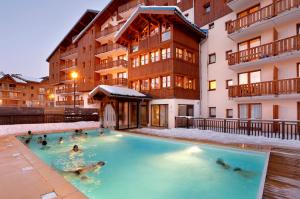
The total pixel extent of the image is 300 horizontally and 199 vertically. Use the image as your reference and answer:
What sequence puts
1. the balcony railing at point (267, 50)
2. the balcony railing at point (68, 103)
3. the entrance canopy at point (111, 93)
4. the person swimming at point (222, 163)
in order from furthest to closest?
1. the balcony railing at point (68, 103)
2. the entrance canopy at point (111, 93)
3. the balcony railing at point (267, 50)
4. the person swimming at point (222, 163)

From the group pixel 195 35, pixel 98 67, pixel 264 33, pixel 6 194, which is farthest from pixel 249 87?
pixel 98 67

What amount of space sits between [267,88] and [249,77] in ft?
8.24

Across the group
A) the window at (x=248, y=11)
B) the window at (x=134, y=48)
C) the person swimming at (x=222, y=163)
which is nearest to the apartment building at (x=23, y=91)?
the window at (x=134, y=48)

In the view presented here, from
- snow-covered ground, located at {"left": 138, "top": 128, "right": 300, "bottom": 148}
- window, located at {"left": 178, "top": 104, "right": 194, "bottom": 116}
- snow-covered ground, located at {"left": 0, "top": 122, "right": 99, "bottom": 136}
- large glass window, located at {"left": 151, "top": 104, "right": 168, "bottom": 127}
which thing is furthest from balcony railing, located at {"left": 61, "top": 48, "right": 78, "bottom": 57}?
snow-covered ground, located at {"left": 138, "top": 128, "right": 300, "bottom": 148}

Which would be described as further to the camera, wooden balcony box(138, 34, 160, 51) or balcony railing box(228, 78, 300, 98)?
wooden balcony box(138, 34, 160, 51)

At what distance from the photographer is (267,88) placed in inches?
545

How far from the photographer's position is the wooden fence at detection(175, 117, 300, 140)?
12820 millimetres

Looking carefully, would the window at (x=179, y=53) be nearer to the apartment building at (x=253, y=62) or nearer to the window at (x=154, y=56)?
the window at (x=154, y=56)

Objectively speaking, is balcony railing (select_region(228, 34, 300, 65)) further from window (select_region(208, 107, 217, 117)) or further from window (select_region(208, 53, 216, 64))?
window (select_region(208, 107, 217, 117))

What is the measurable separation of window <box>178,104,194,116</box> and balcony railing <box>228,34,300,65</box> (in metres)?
5.48

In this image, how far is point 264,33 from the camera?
1512 cm

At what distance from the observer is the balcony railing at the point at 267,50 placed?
1279cm

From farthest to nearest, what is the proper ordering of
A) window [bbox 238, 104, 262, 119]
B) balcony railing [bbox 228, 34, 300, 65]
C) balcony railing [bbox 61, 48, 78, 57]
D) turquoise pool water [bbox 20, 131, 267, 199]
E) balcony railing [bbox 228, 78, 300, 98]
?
balcony railing [bbox 61, 48, 78, 57] < window [bbox 238, 104, 262, 119] < balcony railing [bbox 228, 34, 300, 65] < balcony railing [bbox 228, 78, 300, 98] < turquoise pool water [bbox 20, 131, 267, 199]

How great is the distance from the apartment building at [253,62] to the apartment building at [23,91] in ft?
134
